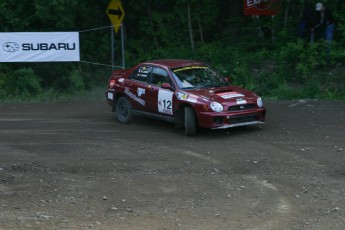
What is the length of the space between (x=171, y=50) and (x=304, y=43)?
5.59 metres

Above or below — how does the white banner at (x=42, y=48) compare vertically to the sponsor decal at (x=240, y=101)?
above

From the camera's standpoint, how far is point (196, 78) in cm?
1269

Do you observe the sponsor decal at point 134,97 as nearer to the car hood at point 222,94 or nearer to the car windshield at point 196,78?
the car windshield at point 196,78

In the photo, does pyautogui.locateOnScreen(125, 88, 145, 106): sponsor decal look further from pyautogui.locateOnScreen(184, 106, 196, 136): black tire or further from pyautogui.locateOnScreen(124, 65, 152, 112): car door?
pyautogui.locateOnScreen(184, 106, 196, 136): black tire

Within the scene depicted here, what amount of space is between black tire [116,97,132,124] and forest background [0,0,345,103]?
5.54 meters

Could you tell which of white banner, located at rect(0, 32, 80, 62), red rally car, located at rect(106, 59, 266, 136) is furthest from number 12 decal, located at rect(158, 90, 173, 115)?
white banner, located at rect(0, 32, 80, 62)

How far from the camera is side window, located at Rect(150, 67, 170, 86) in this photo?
12.7 m

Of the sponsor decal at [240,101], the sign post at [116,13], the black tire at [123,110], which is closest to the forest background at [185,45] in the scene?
the sign post at [116,13]

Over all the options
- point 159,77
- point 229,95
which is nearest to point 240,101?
point 229,95

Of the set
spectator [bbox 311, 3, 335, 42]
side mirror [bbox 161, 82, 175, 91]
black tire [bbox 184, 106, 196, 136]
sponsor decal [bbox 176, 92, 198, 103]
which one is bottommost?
black tire [bbox 184, 106, 196, 136]

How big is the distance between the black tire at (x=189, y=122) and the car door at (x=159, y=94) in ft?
1.75

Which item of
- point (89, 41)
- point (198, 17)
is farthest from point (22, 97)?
point (198, 17)

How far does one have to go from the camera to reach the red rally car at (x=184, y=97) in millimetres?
11602

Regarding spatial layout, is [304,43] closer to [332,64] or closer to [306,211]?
[332,64]
